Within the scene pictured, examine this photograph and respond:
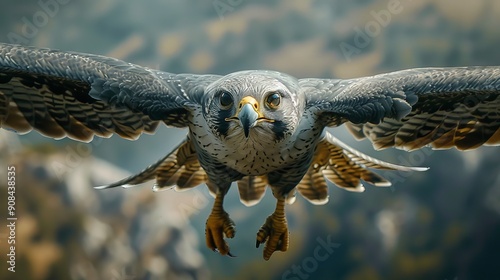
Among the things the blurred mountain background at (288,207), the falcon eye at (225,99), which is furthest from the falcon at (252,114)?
the blurred mountain background at (288,207)

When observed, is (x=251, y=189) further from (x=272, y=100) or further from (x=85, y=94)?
(x=272, y=100)

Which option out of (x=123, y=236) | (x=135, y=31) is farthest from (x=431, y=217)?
(x=135, y=31)

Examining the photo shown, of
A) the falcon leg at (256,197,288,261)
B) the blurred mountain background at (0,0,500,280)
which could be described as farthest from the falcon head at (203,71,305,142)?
the blurred mountain background at (0,0,500,280)

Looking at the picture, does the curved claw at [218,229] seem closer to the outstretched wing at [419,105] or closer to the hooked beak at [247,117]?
the outstretched wing at [419,105]

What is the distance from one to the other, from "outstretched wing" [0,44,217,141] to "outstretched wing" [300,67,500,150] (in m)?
0.75

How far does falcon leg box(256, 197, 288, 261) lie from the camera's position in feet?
14.2

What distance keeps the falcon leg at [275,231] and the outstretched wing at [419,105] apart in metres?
0.70

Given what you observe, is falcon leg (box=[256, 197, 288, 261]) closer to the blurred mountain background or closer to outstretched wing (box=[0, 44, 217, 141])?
outstretched wing (box=[0, 44, 217, 141])

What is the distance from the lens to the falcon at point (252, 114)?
11.1 ft

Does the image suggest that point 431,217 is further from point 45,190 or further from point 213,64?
point 45,190

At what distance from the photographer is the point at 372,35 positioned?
662 centimetres

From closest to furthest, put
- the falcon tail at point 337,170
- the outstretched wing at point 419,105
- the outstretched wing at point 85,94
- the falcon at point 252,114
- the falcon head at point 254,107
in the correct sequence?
the falcon head at point 254,107 → the falcon at point 252,114 → the outstretched wing at point 419,105 → the outstretched wing at point 85,94 → the falcon tail at point 337,170

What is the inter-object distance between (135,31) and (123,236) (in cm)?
200

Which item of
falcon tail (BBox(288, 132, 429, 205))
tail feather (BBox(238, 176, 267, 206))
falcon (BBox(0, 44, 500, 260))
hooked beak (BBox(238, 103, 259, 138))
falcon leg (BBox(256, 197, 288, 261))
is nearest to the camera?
hooked beak (BBox(238, 103, 259, 138))
